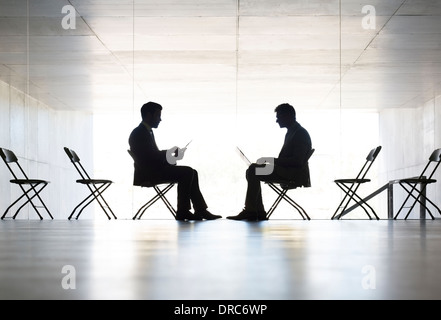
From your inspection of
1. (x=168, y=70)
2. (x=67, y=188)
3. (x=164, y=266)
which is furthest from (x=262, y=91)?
(x=164, y=266)

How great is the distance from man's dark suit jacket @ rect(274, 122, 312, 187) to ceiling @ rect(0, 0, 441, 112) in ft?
5.32

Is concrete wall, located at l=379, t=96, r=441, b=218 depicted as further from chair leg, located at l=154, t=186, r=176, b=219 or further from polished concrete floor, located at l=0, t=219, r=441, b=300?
polished concrete floor, located at l=0, t=219, r=441, b=300

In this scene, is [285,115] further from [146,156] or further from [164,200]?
[164,200]

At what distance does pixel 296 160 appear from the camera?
5.63 metres

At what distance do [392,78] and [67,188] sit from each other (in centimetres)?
613

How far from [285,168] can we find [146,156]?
4.25 feet

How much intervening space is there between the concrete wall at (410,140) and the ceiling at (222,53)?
266 mm

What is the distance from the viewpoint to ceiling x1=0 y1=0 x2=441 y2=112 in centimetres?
663

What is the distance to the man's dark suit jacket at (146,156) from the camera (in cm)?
549

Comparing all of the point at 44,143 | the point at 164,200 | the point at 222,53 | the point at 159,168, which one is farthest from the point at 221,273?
the point at 44,143

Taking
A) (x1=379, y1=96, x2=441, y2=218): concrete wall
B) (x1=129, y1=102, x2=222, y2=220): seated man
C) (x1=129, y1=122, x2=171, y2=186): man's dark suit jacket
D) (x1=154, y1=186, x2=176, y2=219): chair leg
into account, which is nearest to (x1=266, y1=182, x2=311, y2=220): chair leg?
(x1=129, y1=102, x2=222, y2=220): seated man

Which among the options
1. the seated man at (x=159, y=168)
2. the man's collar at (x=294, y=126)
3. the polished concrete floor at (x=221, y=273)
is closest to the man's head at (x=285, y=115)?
the man's collar at (x=294, y=126)

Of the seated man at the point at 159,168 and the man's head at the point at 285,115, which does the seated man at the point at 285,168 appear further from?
the seated man at the point at 159,168

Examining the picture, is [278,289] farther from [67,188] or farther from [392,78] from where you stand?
[67,188]
